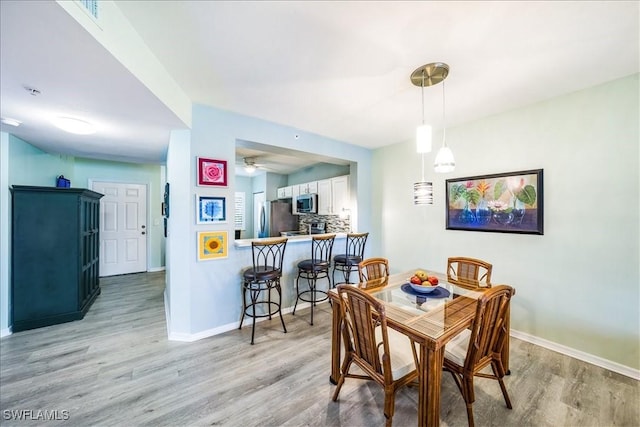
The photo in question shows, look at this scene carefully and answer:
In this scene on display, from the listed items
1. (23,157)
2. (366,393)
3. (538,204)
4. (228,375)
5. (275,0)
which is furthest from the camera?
(23,157)

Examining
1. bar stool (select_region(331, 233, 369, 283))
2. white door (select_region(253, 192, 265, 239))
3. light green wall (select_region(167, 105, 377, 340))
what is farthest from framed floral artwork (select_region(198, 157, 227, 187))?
white door (select_region(253, 192, 265, 239))

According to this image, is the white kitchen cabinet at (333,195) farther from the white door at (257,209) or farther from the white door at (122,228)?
the white door at (122,228)

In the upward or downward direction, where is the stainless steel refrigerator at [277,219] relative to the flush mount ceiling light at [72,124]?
downward

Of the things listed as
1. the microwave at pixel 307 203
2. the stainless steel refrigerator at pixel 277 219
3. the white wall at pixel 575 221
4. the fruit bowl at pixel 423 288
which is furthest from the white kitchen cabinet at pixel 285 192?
the fruit bowl at pixel 423 288

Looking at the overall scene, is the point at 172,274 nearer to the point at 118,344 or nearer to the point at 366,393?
the point at 118,344

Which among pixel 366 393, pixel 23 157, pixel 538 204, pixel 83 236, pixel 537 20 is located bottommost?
pixel 366 393

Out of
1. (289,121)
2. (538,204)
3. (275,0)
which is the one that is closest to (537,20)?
(275,0)

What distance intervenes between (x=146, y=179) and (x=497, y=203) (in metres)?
6.41

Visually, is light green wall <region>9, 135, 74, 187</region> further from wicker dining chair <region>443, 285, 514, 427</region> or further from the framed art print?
wicker dining chair <region>443, 285, 514, 427</region>

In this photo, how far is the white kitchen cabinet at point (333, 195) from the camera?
4.44 m

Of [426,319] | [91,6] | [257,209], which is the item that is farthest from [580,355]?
[257,209]

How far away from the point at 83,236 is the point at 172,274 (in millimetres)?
1763

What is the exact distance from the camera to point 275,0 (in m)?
1.31

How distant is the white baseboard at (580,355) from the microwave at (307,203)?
11.5ft
